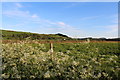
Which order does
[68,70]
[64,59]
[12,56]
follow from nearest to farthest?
[68,70], [64,59], [12,56]

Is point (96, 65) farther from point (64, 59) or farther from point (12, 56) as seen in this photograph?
point (12, 56)

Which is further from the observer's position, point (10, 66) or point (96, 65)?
point (10, 66)

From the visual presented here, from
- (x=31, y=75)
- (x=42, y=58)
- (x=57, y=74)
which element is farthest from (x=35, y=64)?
(x=57, y=74)

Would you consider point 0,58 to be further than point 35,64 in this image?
Yes

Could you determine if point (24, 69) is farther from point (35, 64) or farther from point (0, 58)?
point (0, 58)

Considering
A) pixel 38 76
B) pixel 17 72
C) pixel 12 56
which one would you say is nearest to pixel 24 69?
pixel 17 72

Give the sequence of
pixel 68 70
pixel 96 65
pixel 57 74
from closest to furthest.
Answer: pixel 57 74 < pixel 68 70 < pixel 96 65

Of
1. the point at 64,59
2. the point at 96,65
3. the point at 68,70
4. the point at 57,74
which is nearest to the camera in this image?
the point at 57,74

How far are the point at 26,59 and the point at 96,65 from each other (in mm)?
4231

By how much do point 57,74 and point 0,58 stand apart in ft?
18.7

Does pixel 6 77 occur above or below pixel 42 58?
below

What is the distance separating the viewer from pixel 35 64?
405 inches

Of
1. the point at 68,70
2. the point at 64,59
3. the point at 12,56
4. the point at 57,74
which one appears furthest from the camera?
the point at 12,56

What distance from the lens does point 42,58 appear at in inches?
428
